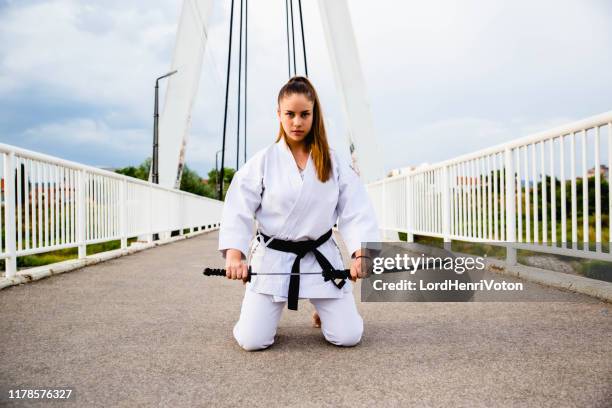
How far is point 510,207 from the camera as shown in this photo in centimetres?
422

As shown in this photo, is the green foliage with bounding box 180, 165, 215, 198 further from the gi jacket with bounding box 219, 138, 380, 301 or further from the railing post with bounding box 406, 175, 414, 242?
the gi jacket with bounding box 219, 138, 380, 301

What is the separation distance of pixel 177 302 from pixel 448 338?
171 cm

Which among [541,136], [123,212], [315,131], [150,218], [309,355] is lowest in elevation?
[309,355]

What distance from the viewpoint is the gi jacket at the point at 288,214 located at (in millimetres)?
2193

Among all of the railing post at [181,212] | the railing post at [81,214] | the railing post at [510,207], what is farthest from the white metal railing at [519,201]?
the railing post at [181,212]

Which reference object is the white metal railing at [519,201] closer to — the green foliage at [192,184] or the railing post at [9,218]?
the railing post at [9,218]

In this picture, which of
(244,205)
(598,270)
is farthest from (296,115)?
(598,270)

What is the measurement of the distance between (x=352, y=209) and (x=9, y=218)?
9.47 ft

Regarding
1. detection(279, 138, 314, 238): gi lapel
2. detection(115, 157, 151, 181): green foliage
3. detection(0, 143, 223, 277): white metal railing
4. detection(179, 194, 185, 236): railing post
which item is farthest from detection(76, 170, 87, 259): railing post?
detection(115, 157, 151, 181): green foliage

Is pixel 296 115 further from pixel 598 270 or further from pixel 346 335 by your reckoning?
pixel 598 270

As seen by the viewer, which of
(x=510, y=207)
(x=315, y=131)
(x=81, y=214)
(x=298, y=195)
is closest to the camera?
(x=298, y=195)

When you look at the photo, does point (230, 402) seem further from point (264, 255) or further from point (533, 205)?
point (533, 205)

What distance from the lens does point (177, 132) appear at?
10.3 m

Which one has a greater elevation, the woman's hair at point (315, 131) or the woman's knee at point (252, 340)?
the woman's hair at point (315, 131)
